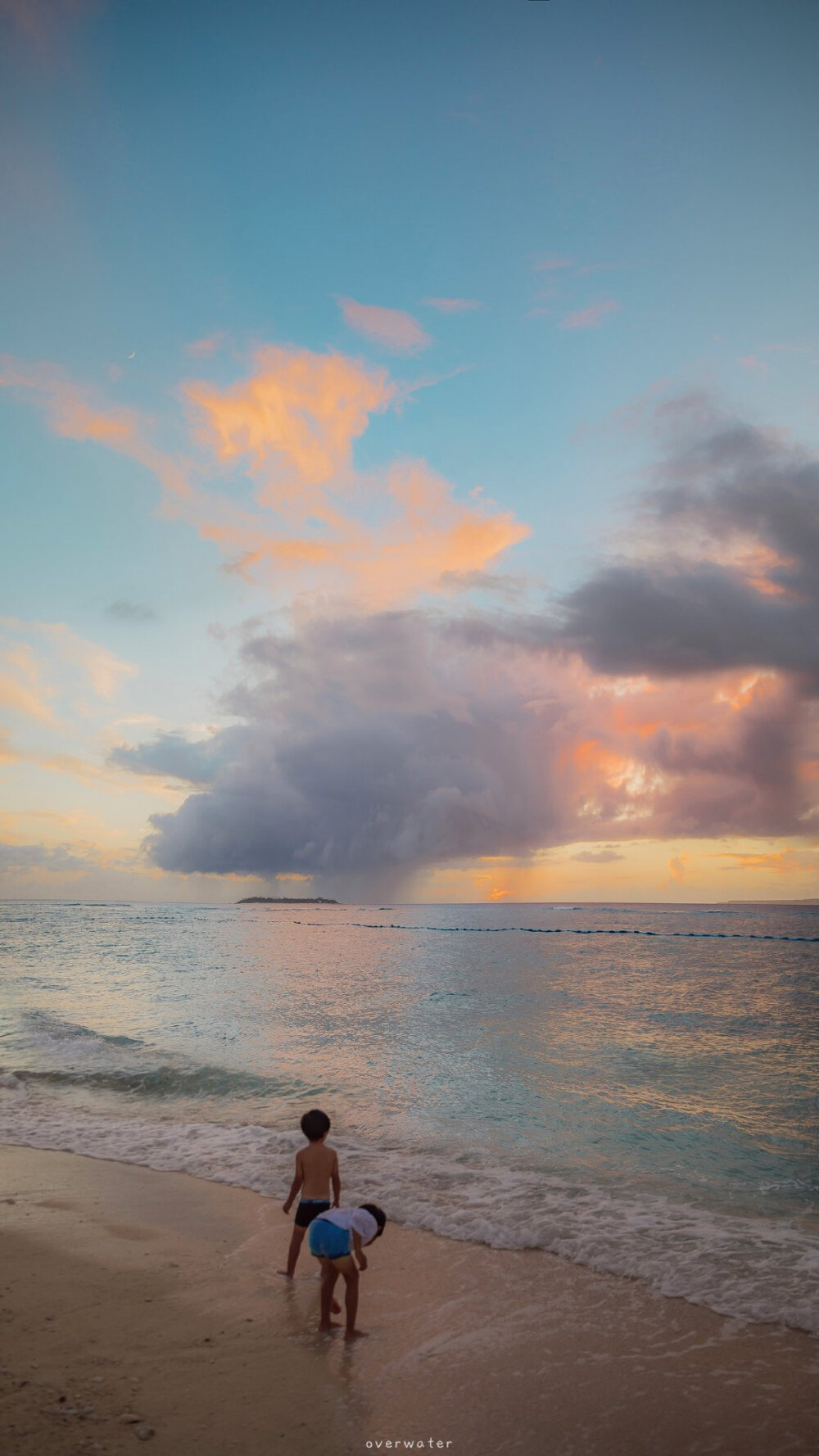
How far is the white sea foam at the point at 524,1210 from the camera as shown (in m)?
8.12

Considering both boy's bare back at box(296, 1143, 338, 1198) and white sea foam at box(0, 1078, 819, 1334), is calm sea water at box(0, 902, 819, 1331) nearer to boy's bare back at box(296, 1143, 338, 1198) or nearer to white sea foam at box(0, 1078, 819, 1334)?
white sea foam at box(0, 1078, 819, 1334)

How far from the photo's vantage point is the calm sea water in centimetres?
955

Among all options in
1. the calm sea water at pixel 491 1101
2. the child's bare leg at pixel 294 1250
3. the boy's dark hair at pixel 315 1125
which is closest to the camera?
the boy's dark hair at pixel 315 1125

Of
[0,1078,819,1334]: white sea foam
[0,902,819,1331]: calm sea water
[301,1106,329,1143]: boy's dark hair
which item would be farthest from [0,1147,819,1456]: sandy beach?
[301,1106,329,1143]: boy's dark hair

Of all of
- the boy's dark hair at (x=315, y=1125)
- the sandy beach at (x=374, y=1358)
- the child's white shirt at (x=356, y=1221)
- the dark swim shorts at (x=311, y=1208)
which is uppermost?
the boy's dark hair at (x=315, y=1125)

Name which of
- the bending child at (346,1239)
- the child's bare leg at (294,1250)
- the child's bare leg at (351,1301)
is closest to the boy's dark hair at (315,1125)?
the bending child at (346,1239)

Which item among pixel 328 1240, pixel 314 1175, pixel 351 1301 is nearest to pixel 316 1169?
pixel 314 1175

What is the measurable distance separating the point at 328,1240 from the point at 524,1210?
15.1 ft

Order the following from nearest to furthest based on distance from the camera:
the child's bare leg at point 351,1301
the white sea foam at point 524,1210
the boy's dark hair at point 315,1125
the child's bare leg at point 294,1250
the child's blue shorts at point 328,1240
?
the child's blue shorts at point 328,1240
the child's bare leg at point 351,1301
the boy's dark hair at point 315,1125
the child's bare leg at point 294,1250
the white sea foam at point 524,1210

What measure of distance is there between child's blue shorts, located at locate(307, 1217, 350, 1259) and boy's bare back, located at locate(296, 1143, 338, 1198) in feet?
2.55

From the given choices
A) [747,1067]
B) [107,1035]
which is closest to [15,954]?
[107,1035]

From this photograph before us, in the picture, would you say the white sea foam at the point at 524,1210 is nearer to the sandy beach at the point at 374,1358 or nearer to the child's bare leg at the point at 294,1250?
the sandy beach at the point at 374,1358

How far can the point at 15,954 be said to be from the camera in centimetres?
5122

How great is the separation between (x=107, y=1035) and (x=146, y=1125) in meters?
10.3
